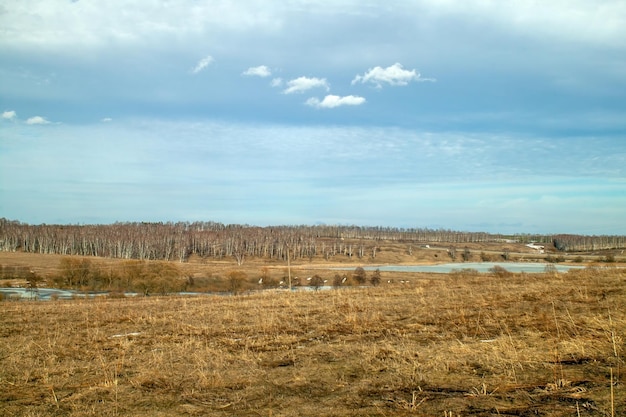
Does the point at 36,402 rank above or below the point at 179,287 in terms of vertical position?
above

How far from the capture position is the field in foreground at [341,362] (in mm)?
5688

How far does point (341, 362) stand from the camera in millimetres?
7664

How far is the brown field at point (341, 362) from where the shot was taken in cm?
569

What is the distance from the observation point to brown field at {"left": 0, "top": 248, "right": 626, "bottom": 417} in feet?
18.7

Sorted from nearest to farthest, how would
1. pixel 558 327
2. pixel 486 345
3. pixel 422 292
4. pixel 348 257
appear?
pixel 486 345 → pixel 558 327 → pixel 422 292 → pixel 348 257

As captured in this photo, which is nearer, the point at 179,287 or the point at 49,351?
the point at 49,351

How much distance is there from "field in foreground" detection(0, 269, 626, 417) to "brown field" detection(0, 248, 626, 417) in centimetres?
3

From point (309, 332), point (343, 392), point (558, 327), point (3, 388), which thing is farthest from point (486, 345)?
point (3, 388)

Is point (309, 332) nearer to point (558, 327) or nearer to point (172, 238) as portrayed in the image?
point (558, 327)

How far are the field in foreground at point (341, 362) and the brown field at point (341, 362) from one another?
28 mm

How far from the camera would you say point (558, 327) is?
29.1 ft

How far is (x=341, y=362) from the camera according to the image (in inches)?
302

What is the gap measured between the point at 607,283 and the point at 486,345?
9324 millimetres

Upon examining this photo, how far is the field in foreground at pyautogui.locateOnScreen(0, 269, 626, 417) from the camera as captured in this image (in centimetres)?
569
